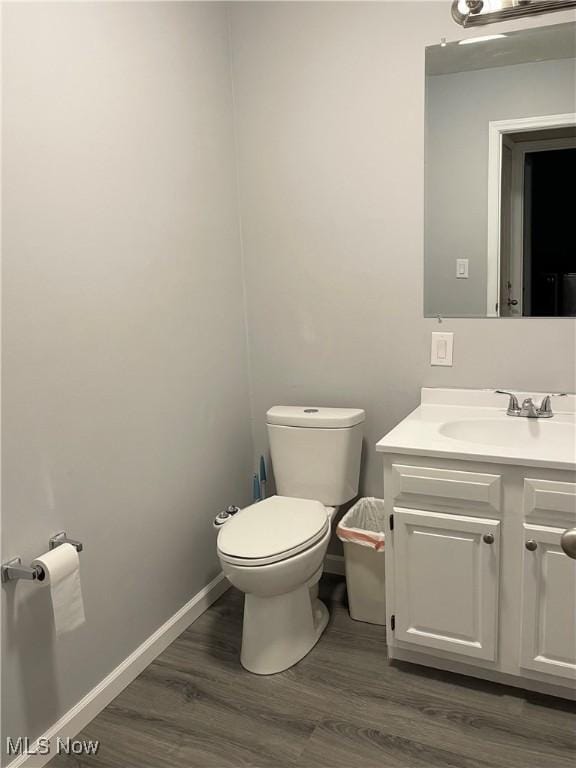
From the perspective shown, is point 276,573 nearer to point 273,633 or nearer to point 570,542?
point 273,633

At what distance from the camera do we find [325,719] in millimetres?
1936

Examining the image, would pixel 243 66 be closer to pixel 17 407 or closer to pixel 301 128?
pixel 301 128

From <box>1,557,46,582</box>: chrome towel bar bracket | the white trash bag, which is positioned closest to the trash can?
the white trash bag

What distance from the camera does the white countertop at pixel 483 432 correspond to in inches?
72.8

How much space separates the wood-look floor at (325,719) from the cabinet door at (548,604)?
187mm

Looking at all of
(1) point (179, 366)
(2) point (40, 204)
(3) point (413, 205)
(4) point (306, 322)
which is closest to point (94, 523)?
(1) point (179, 366)

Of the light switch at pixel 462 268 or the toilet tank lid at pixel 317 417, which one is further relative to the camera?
the toilet tank lid at pixel 317 417

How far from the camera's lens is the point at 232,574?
6.73 ft

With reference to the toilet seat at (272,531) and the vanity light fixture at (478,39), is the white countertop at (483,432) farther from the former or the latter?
the vanity light fixture at (478,39)

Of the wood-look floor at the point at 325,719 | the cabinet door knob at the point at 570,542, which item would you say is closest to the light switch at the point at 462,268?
the wood-look floor at the point at 325,719

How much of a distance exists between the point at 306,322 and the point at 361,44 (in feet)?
3.52

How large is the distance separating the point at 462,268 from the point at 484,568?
3.54ft

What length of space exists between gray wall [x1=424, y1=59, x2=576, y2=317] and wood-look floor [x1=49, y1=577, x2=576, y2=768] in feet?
4.28

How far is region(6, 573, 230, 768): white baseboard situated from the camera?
1.80m
